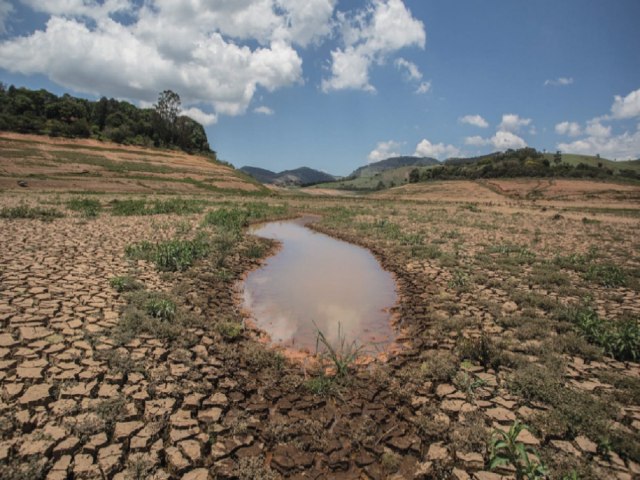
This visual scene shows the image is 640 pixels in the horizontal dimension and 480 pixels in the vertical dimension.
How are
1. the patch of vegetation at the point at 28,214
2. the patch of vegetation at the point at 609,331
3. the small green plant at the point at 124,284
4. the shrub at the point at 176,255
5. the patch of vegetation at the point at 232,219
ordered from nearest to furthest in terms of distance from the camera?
the patch of vegetation at the point at 609,331 → the small green plant at the point at 124,284 → the shrub at the point at 176,255 → the patch of vegetation at the point at 28,214 → the patch of vegetation at the point at 232,219

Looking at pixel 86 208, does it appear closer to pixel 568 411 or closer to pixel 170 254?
pixel 170 254

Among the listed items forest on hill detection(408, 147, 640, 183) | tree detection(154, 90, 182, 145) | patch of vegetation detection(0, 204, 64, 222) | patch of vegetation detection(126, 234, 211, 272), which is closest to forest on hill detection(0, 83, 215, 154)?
tree detection(154, 90, 182, 145)

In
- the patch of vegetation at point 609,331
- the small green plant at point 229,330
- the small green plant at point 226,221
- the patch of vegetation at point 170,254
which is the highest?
the small green plant at point 226,221

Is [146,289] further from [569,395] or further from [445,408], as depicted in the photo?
[569,395]

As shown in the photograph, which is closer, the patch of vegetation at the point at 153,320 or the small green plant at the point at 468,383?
the small green plant at the point at 468,383

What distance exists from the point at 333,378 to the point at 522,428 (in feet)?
7.82

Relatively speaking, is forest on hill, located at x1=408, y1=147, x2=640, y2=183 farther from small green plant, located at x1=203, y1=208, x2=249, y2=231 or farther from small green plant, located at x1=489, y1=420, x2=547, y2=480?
small green plant, located at x1=489, y1=420, x2=547, y2=480

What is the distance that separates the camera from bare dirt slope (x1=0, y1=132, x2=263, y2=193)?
3566 cm

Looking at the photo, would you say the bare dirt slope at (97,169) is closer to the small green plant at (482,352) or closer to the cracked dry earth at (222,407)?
the cracked dry earth at (222,407)

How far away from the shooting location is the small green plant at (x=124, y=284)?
718cm

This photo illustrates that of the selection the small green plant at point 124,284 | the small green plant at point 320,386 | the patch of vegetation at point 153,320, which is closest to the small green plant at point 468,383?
the small green plant at point 320,386

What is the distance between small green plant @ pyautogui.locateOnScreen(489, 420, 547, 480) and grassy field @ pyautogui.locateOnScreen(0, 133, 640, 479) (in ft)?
0.07

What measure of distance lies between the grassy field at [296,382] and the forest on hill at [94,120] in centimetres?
6907

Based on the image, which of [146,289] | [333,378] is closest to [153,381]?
[333,378]
